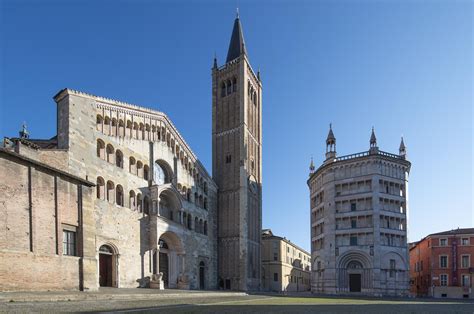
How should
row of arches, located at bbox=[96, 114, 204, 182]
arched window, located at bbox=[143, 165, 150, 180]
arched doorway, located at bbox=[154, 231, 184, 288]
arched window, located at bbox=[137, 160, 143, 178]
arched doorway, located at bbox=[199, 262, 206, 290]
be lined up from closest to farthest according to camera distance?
row of arches, located at bbox=[96, 114, 204, 182], arched window, located at bbox=[137, 160, 143, 178], arched window, located at bbox=[143, 165, 150, 180], arched doorway, located at bbox=[154, 231, 184, 288], arched doorway, located at bbox=[199, 262, 206, 290]

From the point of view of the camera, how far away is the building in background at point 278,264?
78250 millimetres

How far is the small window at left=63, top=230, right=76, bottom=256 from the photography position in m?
23.8

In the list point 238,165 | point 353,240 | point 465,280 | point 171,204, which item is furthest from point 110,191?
point 465,280

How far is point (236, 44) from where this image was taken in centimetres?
6012

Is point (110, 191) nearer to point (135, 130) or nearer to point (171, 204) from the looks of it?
point (135, 130)

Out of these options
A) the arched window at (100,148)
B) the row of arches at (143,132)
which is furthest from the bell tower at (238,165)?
the arched window at (100,148)

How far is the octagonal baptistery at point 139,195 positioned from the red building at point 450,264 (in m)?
31.4

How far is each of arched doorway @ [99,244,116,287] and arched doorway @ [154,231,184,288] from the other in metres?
8.56

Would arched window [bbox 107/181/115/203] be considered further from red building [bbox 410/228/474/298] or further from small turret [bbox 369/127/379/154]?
red building [bbox 410/228/474/298]

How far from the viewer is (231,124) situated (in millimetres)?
54625

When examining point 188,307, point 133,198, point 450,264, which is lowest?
point 450,264

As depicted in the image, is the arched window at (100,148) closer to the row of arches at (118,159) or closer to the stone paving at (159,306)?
the row of arches at (118,159)

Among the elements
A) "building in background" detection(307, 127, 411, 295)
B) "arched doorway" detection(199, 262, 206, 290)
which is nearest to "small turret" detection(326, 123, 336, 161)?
"building in background" detection(307, 127, 411, 295)

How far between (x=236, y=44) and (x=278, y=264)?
141 ft
